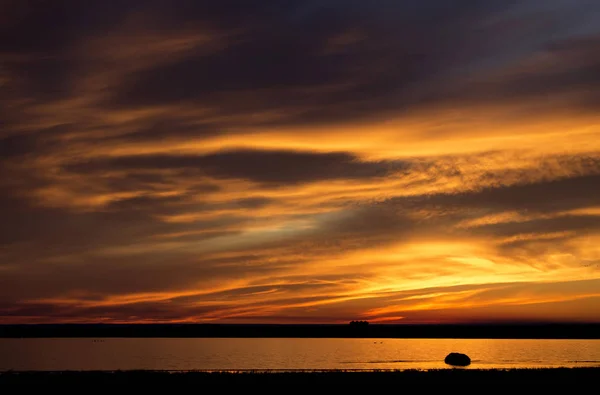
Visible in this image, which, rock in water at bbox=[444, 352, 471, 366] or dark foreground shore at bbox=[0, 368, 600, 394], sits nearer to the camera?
dark foreground shore at bbox=[0, 368, 600, 394]

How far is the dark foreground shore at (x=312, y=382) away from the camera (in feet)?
161

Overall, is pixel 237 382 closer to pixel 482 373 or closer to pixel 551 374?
pixel 482 373

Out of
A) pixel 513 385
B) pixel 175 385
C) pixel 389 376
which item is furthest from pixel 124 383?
pixel 513 385

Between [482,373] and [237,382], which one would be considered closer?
[237,382]

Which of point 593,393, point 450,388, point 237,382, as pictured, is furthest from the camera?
point 237,382

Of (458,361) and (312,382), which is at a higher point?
(458,361)

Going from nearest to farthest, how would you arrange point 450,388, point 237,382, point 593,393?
1. point 593,393
2. point 450,388
3. point 237,382

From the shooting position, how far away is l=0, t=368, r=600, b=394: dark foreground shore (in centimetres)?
4897

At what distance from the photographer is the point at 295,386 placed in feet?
166

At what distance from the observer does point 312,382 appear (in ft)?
174

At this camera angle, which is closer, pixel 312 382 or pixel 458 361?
pixel 312 382

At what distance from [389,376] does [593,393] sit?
1676 centimetres

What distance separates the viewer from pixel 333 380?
5494 cm

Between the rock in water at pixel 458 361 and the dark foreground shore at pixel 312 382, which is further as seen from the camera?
the rock in water at pixel 458 361
